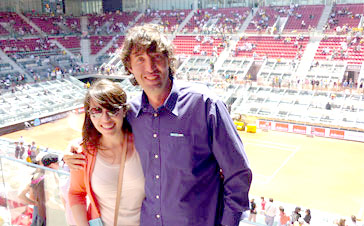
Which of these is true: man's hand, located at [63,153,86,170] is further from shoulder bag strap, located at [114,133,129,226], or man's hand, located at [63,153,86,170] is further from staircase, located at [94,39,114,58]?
staircase, located at [94,39,114,58]

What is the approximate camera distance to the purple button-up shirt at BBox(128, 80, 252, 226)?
2410 millimetres

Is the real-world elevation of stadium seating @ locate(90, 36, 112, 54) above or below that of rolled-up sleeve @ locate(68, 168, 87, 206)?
above

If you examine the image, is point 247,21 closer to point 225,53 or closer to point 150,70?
point 225,53

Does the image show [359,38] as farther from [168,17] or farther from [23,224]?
[23,224]

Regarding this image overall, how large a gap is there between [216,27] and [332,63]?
49.9ft

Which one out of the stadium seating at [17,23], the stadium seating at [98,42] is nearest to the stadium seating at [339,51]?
the stadium seating at [98,42]

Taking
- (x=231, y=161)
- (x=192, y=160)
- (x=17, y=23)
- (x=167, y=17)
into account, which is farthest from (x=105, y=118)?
(x=167, y=17)

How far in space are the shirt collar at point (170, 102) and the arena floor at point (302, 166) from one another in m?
12.8

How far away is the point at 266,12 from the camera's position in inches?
1583

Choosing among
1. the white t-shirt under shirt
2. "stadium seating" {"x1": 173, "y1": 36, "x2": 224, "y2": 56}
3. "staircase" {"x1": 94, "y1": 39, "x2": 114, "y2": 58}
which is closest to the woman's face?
the white t-shirt under shirt

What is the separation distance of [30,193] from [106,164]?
167cm

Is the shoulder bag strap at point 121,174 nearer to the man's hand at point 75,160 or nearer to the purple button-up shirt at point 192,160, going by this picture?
the purple button-up shirt at point 192,160

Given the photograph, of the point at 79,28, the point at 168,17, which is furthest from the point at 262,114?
the point at 79,28

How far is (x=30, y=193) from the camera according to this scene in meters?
3.95
